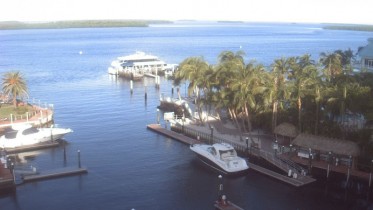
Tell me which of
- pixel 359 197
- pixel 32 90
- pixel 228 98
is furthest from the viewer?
pixel 32 90

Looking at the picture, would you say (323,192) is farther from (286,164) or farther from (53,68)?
(53,68)

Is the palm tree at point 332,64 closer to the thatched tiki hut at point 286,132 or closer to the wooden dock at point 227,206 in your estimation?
the thatched tiki hut at point 286,132

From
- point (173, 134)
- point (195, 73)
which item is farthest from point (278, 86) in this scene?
point (173, 134)

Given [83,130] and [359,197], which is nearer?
[359,197]

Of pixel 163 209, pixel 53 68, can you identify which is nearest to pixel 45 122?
pixel 163 209

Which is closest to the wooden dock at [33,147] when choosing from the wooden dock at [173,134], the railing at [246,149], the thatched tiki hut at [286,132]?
the wooden dock at [173,134]

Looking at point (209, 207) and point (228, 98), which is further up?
point (228, 98)

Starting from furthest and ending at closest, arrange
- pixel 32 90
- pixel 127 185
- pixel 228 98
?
pixel 32 90, pixel 228 98, pixel 127 185
